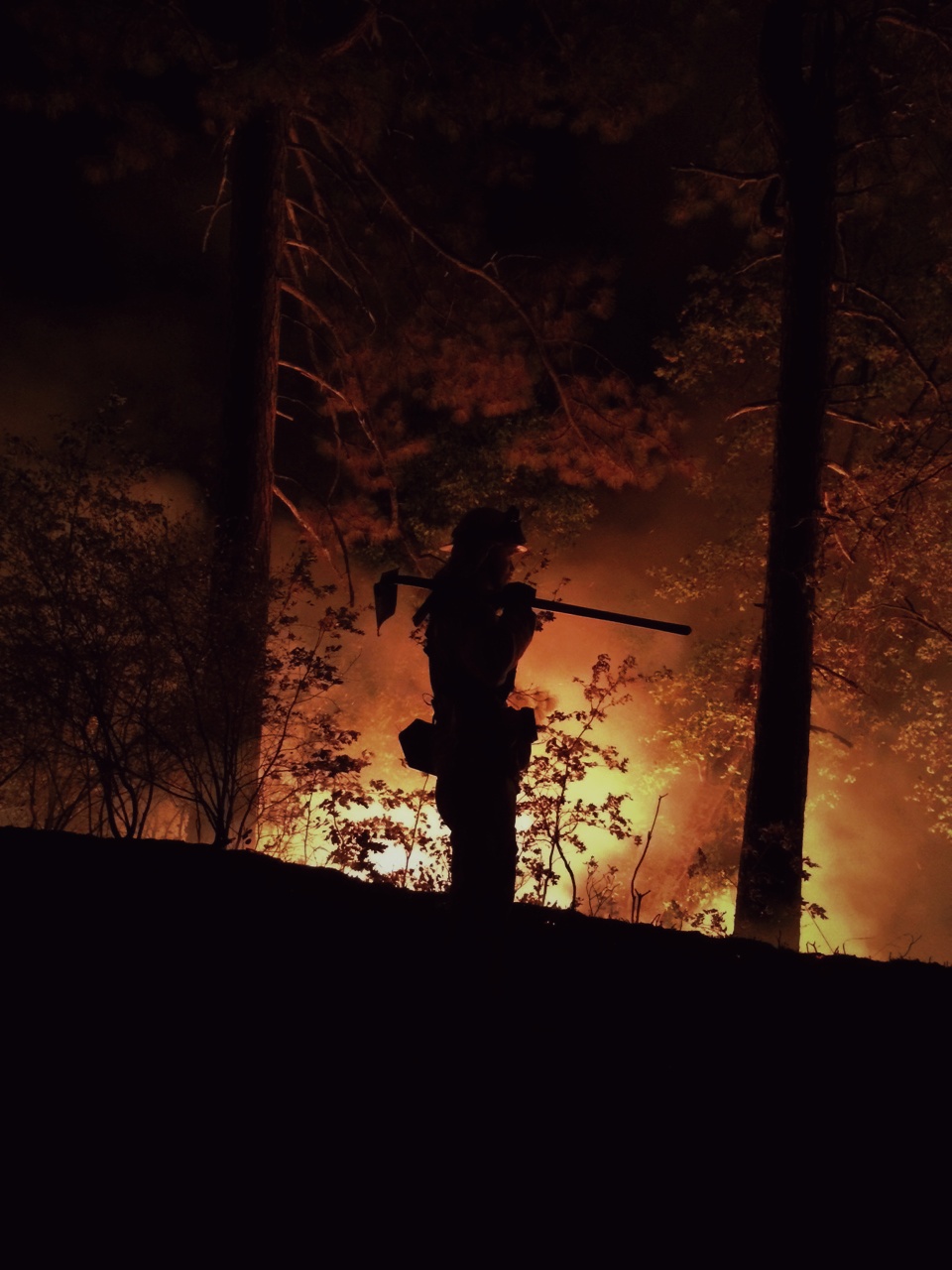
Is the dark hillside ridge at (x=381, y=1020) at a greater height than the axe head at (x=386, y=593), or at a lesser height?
lesser

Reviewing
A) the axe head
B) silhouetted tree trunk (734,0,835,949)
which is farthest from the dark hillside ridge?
silhouetted tree trunk (734,0,835,949)

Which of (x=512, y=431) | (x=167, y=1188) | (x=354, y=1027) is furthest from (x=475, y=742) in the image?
(x=512, y=431)

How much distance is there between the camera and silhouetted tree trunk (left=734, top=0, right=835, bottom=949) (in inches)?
294

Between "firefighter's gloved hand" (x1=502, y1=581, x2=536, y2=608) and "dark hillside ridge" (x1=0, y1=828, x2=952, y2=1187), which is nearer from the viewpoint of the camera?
"dark hillside ridge" (x1=0, y1=828, x2=952, y2=1187)

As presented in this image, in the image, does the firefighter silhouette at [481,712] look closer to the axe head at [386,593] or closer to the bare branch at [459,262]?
the axe head at [386,593]

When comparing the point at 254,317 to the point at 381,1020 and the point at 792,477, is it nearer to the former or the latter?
the point at 792,477

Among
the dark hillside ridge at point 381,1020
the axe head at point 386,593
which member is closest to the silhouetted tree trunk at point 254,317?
the axe head at point 386,593

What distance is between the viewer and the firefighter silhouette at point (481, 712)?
3.95 metres

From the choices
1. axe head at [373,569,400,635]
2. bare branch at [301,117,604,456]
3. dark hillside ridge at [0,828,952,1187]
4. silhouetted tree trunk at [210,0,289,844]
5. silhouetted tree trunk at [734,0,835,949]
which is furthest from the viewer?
bare branch at [301,117,604,456]

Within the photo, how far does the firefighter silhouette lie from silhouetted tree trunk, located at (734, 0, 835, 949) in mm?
4166

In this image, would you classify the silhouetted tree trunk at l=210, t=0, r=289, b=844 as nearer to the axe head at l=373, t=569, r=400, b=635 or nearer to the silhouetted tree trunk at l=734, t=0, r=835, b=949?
the axe head at l=373, t=569, r=400, b=635

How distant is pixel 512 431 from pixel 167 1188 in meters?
12.0

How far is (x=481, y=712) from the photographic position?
4.06 metres

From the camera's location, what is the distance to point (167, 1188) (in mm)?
2256
